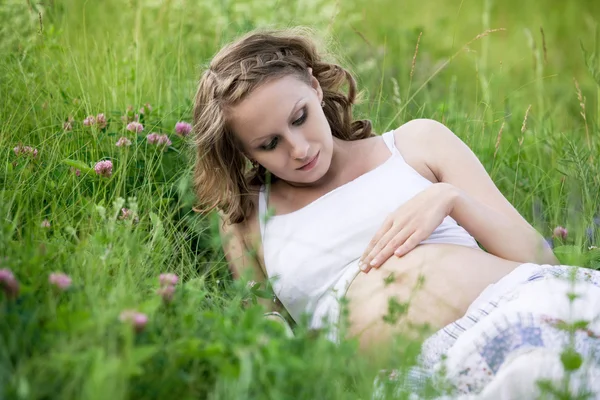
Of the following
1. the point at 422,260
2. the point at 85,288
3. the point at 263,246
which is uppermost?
the point at 85,288

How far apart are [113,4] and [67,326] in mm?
3325

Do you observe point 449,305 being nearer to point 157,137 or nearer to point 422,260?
point 422,260

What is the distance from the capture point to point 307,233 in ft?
8.44

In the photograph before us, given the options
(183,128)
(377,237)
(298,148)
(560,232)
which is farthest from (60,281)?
(560,232)

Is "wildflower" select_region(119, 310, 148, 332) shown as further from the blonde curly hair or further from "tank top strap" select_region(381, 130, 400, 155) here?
"tank top strap" select_region(381, 130, 400, 155)

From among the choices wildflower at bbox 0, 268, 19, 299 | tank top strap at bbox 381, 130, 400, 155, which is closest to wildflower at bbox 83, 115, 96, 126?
tank top strap at bbox 381, 130, 400, 155

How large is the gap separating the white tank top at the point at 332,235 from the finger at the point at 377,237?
5 centimetres

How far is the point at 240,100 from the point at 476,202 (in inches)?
33.7

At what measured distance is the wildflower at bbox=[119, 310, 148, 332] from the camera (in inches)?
60.4

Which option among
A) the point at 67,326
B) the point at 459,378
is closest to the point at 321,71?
the point at 459,378

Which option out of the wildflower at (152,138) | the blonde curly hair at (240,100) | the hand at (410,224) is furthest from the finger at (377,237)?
the wildflower at (152,138)

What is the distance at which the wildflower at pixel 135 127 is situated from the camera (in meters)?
2.86

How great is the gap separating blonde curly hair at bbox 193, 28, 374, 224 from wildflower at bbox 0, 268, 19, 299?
1.08 metres

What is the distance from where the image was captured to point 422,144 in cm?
268
